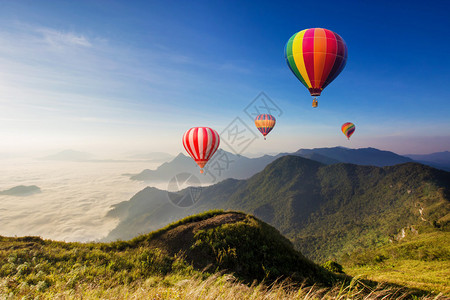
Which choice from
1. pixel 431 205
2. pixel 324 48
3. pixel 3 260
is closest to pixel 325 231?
pixel 431 205

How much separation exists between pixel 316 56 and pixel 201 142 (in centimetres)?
1923

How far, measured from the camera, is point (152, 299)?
4277 mm

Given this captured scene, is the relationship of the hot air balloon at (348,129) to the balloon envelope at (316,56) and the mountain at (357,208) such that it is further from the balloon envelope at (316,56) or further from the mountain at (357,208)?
the balloon envelope at (316,56)

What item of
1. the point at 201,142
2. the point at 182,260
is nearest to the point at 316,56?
the point at 201,142

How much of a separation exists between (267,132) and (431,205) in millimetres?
121638

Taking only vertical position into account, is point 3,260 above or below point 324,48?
below

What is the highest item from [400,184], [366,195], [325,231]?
[400,184]

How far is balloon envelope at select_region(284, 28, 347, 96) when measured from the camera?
2216cm

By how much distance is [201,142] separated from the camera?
30.2 m

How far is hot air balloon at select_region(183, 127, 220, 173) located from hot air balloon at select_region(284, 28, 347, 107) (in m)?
15.3

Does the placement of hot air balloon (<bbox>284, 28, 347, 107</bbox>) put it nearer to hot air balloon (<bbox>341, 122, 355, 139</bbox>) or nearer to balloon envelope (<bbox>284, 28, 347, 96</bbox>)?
balloon envelope (<bbox>284, 28, 347, 96</bbox>)

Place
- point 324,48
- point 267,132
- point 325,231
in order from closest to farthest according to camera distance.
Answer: point 324,48, point 267,132, point 325,231

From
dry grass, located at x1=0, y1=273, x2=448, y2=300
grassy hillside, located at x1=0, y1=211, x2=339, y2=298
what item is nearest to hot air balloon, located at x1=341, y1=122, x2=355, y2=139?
grassy hillside, located at x1=0, y1=211, x2=339, y2=298

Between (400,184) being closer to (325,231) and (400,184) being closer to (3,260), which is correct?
(325,231)
